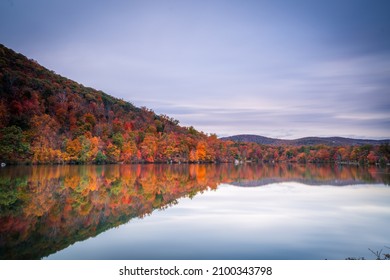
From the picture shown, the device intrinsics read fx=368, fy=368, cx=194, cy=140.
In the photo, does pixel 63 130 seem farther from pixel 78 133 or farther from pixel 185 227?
pixel 185 227

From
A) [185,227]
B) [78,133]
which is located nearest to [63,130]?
[78,133]

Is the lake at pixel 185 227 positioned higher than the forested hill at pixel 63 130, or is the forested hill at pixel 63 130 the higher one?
the forested hill at pixel 63 130

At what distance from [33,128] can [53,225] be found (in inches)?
1683

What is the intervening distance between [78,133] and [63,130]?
2678 millimetres

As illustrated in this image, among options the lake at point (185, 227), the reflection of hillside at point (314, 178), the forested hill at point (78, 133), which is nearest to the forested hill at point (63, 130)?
the forested hill at point (78, 133)

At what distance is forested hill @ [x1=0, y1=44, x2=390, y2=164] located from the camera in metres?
46.8

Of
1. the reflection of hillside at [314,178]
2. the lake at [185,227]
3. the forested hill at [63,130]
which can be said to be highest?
the forested hill at [63,130]

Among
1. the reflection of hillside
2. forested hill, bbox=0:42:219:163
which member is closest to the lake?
the reflection of hillside

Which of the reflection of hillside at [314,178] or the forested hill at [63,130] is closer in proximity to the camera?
the reflection of hillside at [314,178]

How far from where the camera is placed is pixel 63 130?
198 feet

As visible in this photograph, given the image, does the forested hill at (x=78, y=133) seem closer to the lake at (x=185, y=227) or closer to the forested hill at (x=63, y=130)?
the forested hill at (x=63, y=130)

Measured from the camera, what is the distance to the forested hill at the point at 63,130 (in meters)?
45.7
